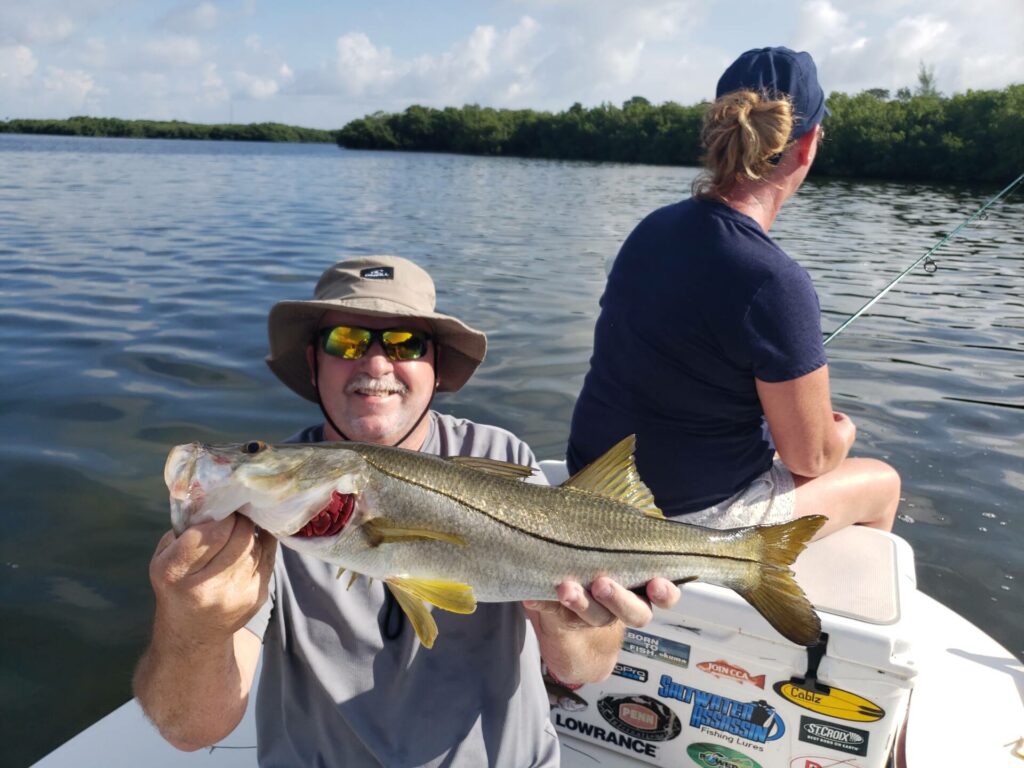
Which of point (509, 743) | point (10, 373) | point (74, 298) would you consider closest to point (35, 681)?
point (509, 743)

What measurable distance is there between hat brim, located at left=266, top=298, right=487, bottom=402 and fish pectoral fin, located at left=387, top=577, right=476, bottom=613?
945 millimetres

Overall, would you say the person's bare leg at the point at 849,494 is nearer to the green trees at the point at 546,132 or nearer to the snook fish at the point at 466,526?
the snook fish at the point at 466,526

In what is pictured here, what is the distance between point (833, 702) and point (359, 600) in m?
1.65

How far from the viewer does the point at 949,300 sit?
45.6ft

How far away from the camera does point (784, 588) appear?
2.37m

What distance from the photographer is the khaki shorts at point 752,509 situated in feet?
10.6

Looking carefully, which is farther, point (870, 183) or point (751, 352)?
point (870, 183)

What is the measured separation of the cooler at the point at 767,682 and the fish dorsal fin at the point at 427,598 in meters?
1.05

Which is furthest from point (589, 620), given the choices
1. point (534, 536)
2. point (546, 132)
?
point (546, 132)

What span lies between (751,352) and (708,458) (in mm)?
538

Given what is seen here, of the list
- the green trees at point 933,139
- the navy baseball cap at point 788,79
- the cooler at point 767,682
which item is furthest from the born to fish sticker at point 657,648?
the green trees at point 933,139

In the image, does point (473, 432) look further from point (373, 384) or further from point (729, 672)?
point (729, 672)

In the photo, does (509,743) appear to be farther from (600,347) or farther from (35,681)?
(35,681)

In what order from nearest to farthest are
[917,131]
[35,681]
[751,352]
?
[751,352], [35,681], [917,131]
